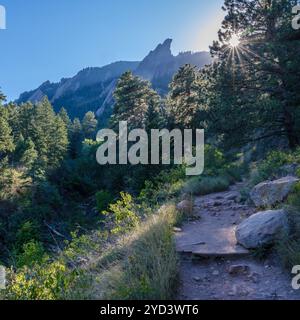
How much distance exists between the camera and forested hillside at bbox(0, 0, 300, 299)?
5051 millimetres

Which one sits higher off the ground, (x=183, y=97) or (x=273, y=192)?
(x=183, y=97)

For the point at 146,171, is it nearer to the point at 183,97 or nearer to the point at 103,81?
the point at 183,97

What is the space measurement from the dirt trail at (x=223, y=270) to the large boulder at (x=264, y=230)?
185 mm

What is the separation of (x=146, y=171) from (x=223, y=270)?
658 inches

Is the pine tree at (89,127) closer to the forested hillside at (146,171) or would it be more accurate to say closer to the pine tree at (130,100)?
the forested hillside at (146,171)

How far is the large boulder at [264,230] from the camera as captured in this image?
5629mm

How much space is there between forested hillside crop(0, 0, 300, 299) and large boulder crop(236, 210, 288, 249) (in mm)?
599

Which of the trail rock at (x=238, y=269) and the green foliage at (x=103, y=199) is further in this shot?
the green foliage at (x=103, y=199)

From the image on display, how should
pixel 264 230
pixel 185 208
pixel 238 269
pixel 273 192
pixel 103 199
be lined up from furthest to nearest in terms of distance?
pixel 103 199
pixel 185 208
pixel 273 192
pixel 264 230
pixel 238 269

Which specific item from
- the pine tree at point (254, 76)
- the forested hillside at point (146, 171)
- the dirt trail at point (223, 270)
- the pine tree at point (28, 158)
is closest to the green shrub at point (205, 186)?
the forested hillside at point (146, 171)

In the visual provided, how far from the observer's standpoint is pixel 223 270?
546 cm

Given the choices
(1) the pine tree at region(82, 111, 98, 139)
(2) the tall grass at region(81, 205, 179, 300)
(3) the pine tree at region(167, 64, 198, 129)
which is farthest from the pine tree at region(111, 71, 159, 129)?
(1) the pine tree at region(82, 111, 98, 139)

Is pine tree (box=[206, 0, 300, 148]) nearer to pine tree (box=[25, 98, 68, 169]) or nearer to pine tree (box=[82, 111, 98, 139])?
pine tree (box=[25, 98, 68, 169])

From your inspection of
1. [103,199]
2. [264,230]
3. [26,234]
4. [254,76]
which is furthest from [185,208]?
[103,199]
